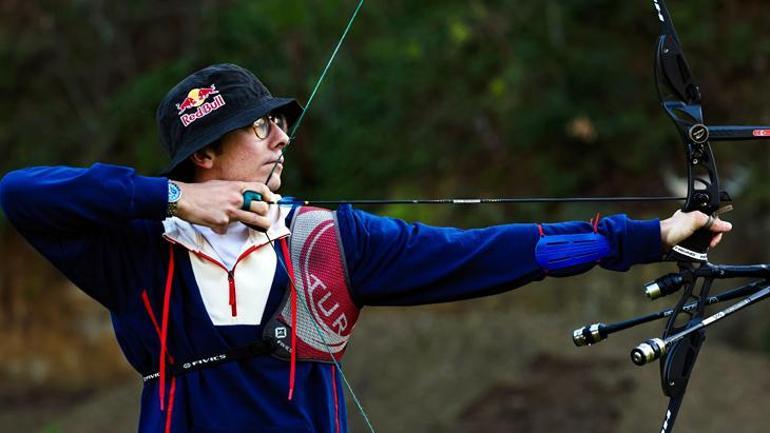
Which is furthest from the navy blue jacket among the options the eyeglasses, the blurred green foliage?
the blurred green foliage

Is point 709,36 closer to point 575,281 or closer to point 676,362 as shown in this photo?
point 575,281

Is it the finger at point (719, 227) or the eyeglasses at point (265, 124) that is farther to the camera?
the eyeglasses at point (265, 124)

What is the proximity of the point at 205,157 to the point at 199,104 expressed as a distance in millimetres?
125

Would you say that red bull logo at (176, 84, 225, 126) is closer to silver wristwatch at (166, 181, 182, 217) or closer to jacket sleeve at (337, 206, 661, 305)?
silver wristwatch at (166, 181, 182, 217)

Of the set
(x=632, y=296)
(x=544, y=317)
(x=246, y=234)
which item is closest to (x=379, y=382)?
(x=544, y=317)

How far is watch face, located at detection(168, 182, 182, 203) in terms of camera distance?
117 inches

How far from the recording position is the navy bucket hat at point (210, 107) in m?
3.09

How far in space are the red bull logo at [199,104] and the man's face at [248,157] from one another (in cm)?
8

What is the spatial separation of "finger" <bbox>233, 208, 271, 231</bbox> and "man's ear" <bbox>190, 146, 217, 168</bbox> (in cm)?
21

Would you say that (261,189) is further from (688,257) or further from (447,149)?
(447,149)

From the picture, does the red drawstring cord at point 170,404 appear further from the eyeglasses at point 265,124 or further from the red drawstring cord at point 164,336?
the eyeglasses at point 265,124

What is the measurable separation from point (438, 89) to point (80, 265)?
6919 mm

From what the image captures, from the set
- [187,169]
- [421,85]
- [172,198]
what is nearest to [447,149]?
[421,85]

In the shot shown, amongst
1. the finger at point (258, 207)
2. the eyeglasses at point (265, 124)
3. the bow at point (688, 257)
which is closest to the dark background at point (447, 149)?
the bow at point (688, 257)
